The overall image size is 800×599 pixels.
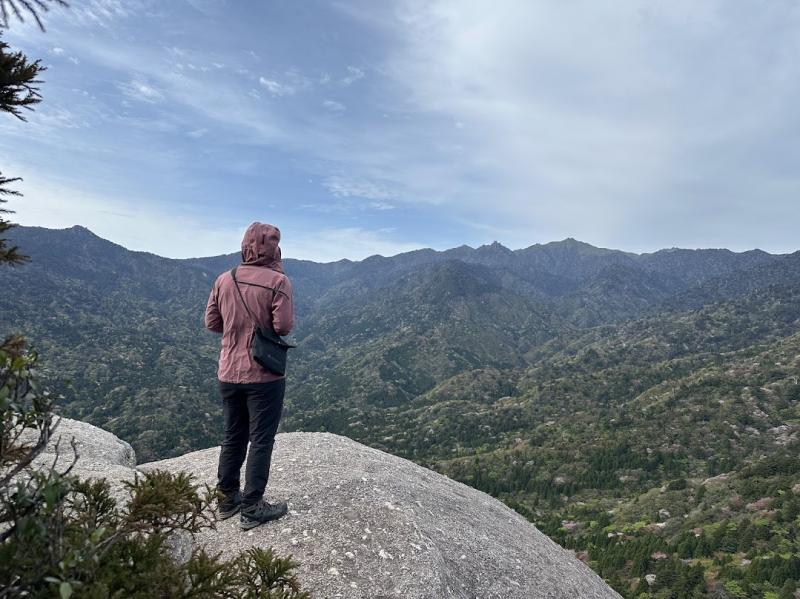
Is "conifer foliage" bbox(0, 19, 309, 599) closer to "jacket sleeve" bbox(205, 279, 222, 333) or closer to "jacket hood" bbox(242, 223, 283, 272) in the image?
"jacket hood" bbox(242, 223, 283, 272)

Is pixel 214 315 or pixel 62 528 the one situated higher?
pixel 214 315

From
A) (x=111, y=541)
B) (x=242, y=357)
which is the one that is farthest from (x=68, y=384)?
(x=242, y=357)

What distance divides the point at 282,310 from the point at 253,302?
0.63 meters

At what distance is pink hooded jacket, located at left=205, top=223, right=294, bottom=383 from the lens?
8336mm

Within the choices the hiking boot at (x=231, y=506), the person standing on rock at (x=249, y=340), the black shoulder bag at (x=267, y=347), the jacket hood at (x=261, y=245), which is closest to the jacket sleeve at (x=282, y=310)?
the person standing on rock at (x=249, y=340)

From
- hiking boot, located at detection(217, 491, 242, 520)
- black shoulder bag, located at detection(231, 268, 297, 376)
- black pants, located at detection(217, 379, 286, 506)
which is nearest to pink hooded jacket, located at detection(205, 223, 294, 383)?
black shoulder bag, located at detection(231, 268, 297, 376)

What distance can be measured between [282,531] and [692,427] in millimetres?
219224

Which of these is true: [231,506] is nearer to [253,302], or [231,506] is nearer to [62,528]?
[253,302]

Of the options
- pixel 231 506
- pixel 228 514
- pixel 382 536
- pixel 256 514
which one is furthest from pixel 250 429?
pixel 382 536

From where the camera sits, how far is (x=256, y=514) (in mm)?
9578

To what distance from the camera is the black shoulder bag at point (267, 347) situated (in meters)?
8.18

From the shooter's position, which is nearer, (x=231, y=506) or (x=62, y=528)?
(x=62, y=528)

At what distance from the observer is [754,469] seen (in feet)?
375

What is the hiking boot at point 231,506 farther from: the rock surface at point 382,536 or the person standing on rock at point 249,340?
the person standing on rock at point 249,340
